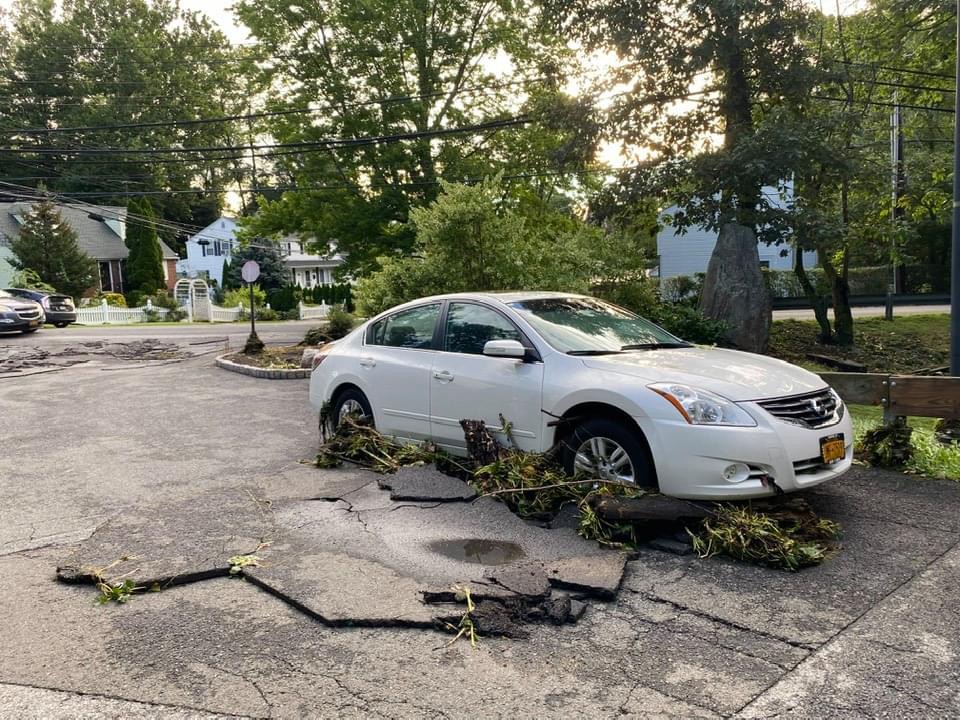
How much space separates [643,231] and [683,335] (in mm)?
4419

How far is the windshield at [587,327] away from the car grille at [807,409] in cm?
135

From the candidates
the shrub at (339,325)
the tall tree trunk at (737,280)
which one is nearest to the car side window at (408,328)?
the tall tree trunk at (737,280)

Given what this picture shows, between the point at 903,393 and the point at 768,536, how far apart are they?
2.96 meters

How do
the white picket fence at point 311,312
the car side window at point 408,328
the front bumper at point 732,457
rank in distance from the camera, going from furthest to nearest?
the white picket fence at point 311,312 → the car side window at point 408,328 → the front bumper at point 732,457

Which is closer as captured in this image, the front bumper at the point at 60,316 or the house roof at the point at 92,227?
the front bumper at the point at 60,316

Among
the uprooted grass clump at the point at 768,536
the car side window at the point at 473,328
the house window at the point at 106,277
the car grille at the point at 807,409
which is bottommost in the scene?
the uprooted grass clump at the point at 768,536

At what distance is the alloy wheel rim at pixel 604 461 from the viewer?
194 inches

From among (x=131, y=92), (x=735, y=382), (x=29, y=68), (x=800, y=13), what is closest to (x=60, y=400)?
(x=735, y=382)

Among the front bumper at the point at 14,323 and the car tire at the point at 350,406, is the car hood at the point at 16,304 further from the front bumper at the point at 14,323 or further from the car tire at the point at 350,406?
the car tire at the point at 350,406

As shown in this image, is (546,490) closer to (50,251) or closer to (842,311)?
(842,311)

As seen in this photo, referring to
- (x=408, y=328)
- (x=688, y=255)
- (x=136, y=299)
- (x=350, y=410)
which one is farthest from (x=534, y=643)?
(x=136, y=299)

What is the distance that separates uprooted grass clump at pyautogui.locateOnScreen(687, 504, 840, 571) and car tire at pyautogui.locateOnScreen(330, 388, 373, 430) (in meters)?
3.39

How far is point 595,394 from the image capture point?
16.5 feet

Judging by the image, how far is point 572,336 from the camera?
5828 millimetres
